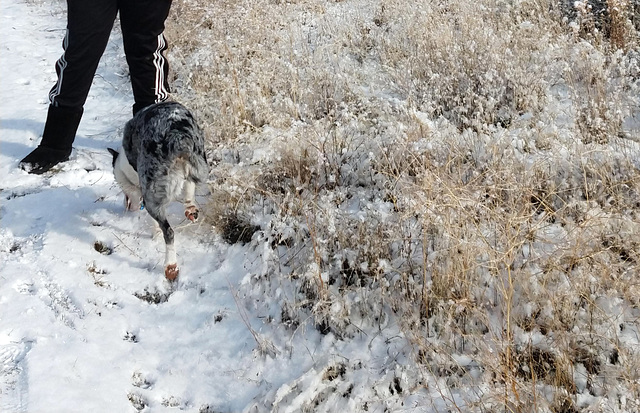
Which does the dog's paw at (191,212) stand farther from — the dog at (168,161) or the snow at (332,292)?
the snow at (332,292)

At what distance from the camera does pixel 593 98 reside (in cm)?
374

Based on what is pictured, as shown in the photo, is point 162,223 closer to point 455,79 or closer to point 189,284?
point 189,284

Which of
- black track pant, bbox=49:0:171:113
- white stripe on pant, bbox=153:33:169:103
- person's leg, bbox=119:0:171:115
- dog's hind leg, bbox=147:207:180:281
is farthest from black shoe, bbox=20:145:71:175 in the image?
dog's hind leg, bbox=147:207:180:281

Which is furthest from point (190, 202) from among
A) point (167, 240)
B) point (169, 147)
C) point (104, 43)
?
point (104, 43)

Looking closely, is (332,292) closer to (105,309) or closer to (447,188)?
(447,188)

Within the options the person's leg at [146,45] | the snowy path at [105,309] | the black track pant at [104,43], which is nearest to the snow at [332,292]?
the snowy path at [105,309]

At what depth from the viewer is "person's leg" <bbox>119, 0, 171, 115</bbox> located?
3.63m

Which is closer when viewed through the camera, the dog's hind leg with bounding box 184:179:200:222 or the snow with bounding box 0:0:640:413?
the snow with bounding box 0:0:640:413

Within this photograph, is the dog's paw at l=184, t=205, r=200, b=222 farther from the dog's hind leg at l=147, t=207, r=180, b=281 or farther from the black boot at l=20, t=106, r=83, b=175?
the black boot at l=20, t=106, r=83, b=175

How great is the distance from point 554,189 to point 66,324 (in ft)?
9.02

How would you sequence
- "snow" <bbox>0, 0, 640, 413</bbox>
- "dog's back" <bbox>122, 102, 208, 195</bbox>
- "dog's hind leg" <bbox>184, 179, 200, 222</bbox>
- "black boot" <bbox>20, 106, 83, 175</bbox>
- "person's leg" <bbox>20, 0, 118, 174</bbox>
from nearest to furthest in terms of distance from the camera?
"snow" <bbox>0, 0, 640, 413</bbox> < "dog's back" <bbox>122, 102, 208, 195</bbox> < "dog's hind leg" <bbox>184, 179, 200, 222</bbox> < "person's leg" <bbox>20, 0, 118, 174</bbox> < "black boot" <bbox>20, 106, 83, 175</bbox>

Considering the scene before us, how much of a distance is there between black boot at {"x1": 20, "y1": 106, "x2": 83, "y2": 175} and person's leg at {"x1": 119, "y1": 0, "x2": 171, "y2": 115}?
511mm

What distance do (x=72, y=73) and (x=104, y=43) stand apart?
0.32 meters

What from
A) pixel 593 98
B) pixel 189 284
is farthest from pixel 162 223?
pixel 593 98
